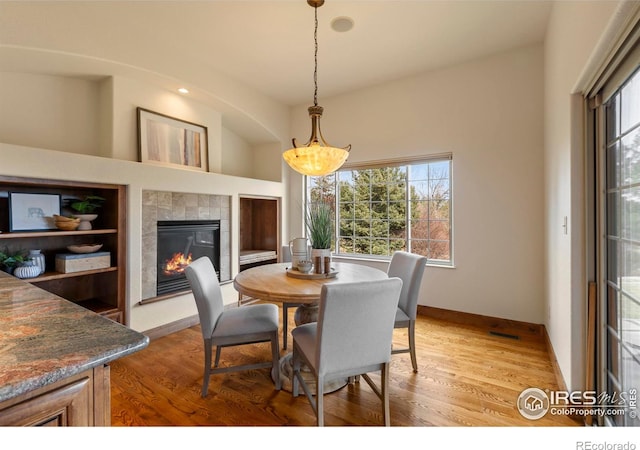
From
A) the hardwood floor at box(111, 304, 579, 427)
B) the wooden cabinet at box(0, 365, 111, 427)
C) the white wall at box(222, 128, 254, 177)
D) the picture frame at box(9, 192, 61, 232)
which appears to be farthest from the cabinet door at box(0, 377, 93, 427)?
the white wall at box(222, 128, 254, 177)

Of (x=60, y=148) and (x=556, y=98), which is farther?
→ (x=60, y=148)

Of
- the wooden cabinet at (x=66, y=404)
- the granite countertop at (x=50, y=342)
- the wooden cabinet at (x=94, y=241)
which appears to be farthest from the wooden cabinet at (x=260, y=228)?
the wooden cabinet at (x=66, y=404)

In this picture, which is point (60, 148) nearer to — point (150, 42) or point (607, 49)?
point (150, 42)

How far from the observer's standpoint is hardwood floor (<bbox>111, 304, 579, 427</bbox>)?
5.87 feet

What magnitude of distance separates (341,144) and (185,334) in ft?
10.1

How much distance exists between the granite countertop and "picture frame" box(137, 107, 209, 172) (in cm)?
227

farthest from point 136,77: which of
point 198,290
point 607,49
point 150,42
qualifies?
point 607,49

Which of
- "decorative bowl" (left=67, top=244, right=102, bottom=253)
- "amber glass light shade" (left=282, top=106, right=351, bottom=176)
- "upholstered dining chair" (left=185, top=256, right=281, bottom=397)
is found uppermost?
"amber glass light shade" (left=282, top=106, right=351, bottom=176)

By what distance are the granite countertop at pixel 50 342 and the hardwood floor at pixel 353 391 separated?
106 cm

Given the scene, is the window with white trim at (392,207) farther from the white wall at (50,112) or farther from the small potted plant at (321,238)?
the white wall at (50,112)

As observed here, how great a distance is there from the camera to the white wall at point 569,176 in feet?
5.37

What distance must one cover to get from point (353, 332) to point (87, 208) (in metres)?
2.73

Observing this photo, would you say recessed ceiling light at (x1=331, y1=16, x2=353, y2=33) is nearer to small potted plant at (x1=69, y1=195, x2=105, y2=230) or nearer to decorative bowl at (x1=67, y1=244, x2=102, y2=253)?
small potted plant at (x1=69, y1=195, x2=105, y2=230)
